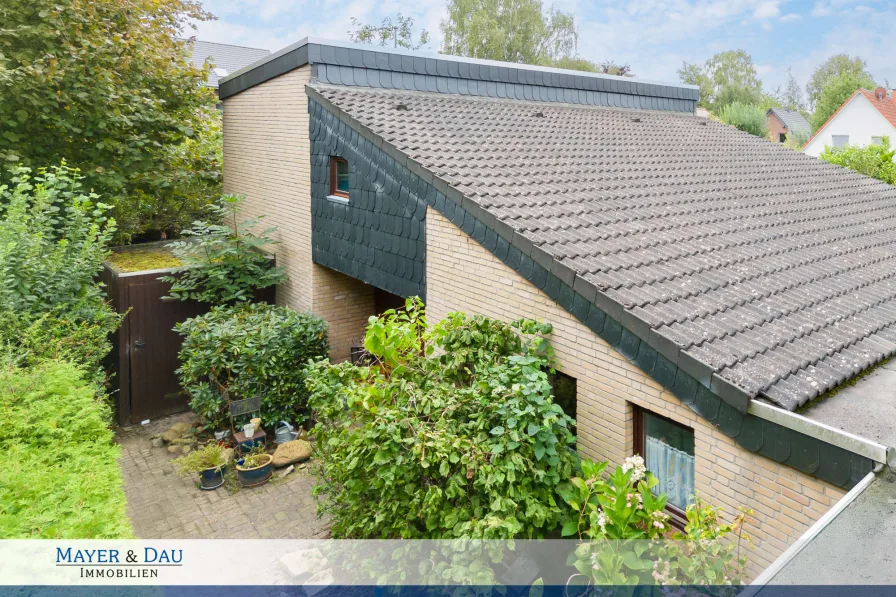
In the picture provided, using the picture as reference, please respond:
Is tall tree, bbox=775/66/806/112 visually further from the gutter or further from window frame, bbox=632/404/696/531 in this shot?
the gutter

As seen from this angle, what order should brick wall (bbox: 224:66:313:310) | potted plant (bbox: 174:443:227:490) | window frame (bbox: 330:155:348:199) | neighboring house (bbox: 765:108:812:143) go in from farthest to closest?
1. neighboring house (bbox: 765:108:812:143)
2. brick wall (bbox: 224:66:313:310)
3. window frame (bbox: 330:155:348:199)
4. potted plant (bbox: 174:443:227:490)

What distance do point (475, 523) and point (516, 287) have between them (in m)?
2.66

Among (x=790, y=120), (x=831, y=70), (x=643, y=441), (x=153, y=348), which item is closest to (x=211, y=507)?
(x=153, y=348)

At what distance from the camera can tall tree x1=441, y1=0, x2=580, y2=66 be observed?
40.6 m

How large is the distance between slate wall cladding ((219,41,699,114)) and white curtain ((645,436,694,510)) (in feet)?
25.5

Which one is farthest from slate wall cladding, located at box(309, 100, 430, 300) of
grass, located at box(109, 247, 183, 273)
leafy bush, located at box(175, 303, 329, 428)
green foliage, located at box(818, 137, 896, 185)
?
green foliage, located at box(818, 137, 896, 185)

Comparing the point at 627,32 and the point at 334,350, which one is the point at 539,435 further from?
the point at 627,32

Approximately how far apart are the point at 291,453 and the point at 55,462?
15.1 ft

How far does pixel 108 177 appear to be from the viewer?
12.3 meters

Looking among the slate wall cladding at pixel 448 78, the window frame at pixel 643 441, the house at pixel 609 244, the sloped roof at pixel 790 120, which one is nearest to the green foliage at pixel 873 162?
the house at pixel 609 244

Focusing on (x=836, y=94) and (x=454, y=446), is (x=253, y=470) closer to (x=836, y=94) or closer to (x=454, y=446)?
(x=454, y=446)

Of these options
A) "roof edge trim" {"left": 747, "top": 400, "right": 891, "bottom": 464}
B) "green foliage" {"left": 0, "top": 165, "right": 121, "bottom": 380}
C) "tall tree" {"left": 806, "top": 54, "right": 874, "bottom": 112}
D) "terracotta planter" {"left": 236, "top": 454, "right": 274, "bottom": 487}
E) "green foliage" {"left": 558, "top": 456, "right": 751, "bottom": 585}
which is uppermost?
"tall tree" {"left": 806, "top": 54, "right": 874, "bottom": 112}

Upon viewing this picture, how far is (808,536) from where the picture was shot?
3.68 meters

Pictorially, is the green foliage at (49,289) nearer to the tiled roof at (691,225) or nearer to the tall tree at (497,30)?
the tiled roof at (691,225)
